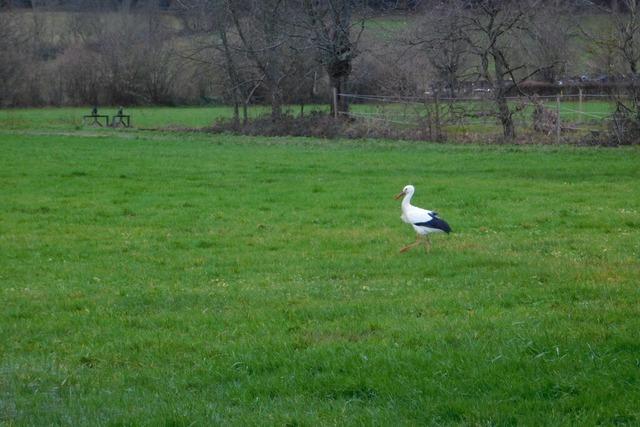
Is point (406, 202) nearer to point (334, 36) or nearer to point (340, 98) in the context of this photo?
point (340, 98)

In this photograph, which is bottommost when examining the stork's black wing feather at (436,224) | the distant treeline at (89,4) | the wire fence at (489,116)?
the stork's black wing feather at (436,224)

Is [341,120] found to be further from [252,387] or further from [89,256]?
[252,387]

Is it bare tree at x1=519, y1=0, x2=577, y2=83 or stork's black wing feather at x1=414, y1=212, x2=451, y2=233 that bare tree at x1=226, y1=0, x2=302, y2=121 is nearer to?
bare tree at x1=519, y1=0, x2=577, y2=83

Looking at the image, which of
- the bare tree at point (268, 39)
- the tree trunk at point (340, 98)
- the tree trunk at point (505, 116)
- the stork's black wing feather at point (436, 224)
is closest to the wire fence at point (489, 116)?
the tree trunk at point (505, 116)

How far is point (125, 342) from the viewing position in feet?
30.0

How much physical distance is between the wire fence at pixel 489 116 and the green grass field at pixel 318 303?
10051mm

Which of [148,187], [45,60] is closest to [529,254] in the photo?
[148,187]

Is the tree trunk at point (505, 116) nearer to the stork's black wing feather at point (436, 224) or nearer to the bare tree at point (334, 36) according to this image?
the bare tree at point (334, 36)

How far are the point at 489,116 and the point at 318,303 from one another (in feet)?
89.6

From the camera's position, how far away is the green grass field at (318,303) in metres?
6.98

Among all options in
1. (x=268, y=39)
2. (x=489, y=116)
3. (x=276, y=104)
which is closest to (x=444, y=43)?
(x=489, y=116)

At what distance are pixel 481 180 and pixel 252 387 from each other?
1727 cm

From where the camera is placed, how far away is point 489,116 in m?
36.6

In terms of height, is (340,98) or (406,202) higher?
(340,98)
